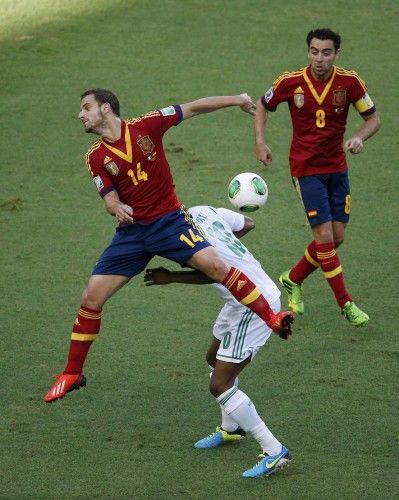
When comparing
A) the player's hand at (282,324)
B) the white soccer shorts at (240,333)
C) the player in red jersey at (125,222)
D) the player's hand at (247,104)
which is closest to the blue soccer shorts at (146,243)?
the player in red jersey at (125,222)

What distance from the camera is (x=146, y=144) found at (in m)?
7.95

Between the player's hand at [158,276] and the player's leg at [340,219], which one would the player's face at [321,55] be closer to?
the player's leg at [340,219]

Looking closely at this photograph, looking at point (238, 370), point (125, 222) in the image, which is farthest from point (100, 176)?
point (238, 370)

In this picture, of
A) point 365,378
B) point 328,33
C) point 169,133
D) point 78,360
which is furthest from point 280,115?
point 78,360

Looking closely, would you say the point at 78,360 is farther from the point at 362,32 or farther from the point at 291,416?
the point at 362,32

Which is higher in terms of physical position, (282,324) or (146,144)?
(146,144)

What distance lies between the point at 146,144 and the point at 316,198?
2.02m

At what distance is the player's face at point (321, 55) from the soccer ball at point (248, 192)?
1.20 metres

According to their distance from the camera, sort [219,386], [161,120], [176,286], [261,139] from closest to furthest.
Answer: [219,386] < [161,120] < [261,139] < [176,286]

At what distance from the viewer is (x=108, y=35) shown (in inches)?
615

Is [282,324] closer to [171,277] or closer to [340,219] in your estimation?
[171,277]

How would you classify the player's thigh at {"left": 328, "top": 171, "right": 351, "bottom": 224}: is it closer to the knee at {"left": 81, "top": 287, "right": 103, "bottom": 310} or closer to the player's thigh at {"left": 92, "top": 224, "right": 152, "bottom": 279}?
the player's thigh at {"left": 92, "top": 224, "right": 152, "bottom": 279}

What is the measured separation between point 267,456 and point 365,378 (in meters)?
1.54

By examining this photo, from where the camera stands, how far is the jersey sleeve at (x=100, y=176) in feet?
25.7
